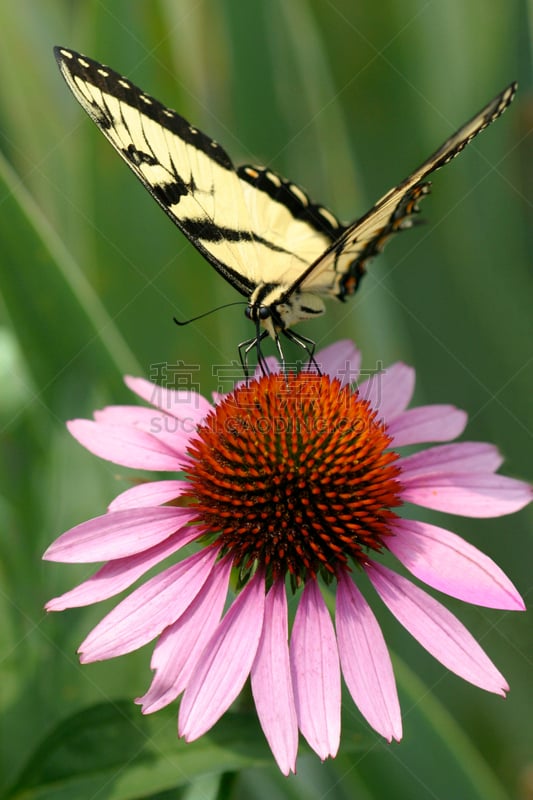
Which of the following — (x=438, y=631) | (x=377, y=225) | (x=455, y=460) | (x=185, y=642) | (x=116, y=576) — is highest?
(x=377, y=225)

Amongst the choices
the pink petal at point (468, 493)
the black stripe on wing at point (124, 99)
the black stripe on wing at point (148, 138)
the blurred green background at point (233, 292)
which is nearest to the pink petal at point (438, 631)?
the pink petal at point (468, 493)

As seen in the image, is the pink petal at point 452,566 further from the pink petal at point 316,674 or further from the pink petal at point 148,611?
the pink petal at point 148,611

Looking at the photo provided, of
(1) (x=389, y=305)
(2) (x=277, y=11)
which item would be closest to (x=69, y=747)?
(1) (x=389, y=305)

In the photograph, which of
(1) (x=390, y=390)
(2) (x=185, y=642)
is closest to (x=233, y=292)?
(1) (x=390, y=390)

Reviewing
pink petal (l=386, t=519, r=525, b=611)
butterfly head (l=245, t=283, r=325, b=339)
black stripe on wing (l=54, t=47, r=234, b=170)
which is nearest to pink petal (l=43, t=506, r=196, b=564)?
pink petal (l=386, t=519, r=525, b=611)

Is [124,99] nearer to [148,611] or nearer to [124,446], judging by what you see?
[124,446]

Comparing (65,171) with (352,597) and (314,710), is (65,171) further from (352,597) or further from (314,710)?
(314,710)

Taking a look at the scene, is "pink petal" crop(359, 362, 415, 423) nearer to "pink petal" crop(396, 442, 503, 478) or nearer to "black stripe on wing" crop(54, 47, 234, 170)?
"pink petal" crop(396, 442, 503, 478)
